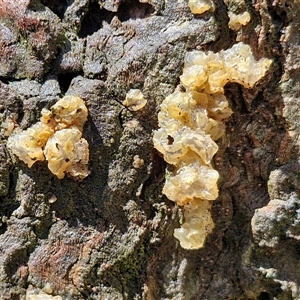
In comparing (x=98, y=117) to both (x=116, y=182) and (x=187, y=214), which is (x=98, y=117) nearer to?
(x=116, y=182)

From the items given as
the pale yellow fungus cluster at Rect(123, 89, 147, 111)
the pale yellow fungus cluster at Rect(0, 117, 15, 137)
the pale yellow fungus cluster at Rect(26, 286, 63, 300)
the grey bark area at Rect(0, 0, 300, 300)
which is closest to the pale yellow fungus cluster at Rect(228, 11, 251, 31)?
the grey bark area at Rect(0, 0, 300, 300)

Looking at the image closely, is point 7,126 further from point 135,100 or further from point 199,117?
point 199,117

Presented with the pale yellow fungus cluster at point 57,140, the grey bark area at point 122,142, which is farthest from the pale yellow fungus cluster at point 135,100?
the pale yellow fungus cluster at point 57,140

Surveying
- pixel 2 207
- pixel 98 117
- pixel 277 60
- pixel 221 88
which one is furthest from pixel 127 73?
pixel 2 207

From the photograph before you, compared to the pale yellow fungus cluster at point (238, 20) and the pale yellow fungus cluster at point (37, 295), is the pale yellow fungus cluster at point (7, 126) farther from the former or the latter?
the pale yellow fungus cluster at point (238, 20)

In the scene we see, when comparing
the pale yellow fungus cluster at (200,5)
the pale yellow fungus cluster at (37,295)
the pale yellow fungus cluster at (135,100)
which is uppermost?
the pale yellow fungus cluster at (200,5)

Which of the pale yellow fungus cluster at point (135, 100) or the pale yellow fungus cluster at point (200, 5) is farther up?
the pale yellow fungus cluster at point (200, 5)
